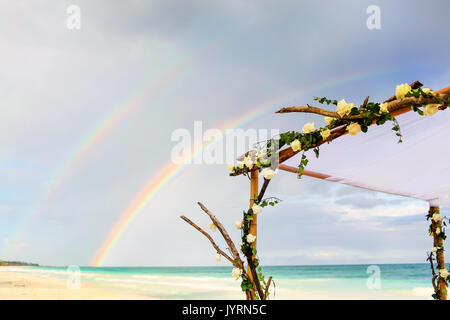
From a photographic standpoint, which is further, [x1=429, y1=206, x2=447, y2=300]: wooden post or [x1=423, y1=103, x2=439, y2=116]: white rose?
[x1=429, y1=206, x2=447, y2=300]: wooden post

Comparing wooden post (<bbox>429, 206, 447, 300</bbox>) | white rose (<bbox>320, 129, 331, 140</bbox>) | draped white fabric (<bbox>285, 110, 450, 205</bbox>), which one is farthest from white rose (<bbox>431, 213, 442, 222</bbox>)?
white rose (<bbox>320, 129, 331, 140</bbox>)

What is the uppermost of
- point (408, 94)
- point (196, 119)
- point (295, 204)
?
point (196, 119)

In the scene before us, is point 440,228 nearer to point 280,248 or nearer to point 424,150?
point 424,150

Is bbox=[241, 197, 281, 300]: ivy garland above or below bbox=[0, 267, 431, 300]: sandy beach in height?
above

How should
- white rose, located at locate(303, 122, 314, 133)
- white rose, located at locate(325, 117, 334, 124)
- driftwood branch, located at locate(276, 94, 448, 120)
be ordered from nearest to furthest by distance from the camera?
driftwood branch, located at locate(276, 94, 448, 120) → white rose, located at locate(325, 117, 334, 124) → white rose, located at locate(303, 122, 314, 133)

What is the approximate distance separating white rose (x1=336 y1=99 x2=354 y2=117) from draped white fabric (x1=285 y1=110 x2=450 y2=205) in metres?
0.47

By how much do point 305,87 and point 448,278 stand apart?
24.4ft

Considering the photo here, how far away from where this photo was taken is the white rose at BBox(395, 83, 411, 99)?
92.3 inches

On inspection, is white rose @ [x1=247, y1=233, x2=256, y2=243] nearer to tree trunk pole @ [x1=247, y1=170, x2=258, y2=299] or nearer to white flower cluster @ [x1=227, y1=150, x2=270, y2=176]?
tree trunk pole @ [x1=247, y1=170, x2=258, y2=299]

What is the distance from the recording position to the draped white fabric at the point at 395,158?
10.2ft

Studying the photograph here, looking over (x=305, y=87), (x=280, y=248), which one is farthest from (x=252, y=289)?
(x=280, y=248)

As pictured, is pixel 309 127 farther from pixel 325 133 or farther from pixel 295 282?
pixel 295 282

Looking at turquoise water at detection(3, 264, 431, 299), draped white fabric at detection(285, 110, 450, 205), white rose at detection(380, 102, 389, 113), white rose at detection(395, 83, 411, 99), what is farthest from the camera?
turquoise water at detection(3, 264, 431, 299)

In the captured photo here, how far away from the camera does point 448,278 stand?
5.45m
